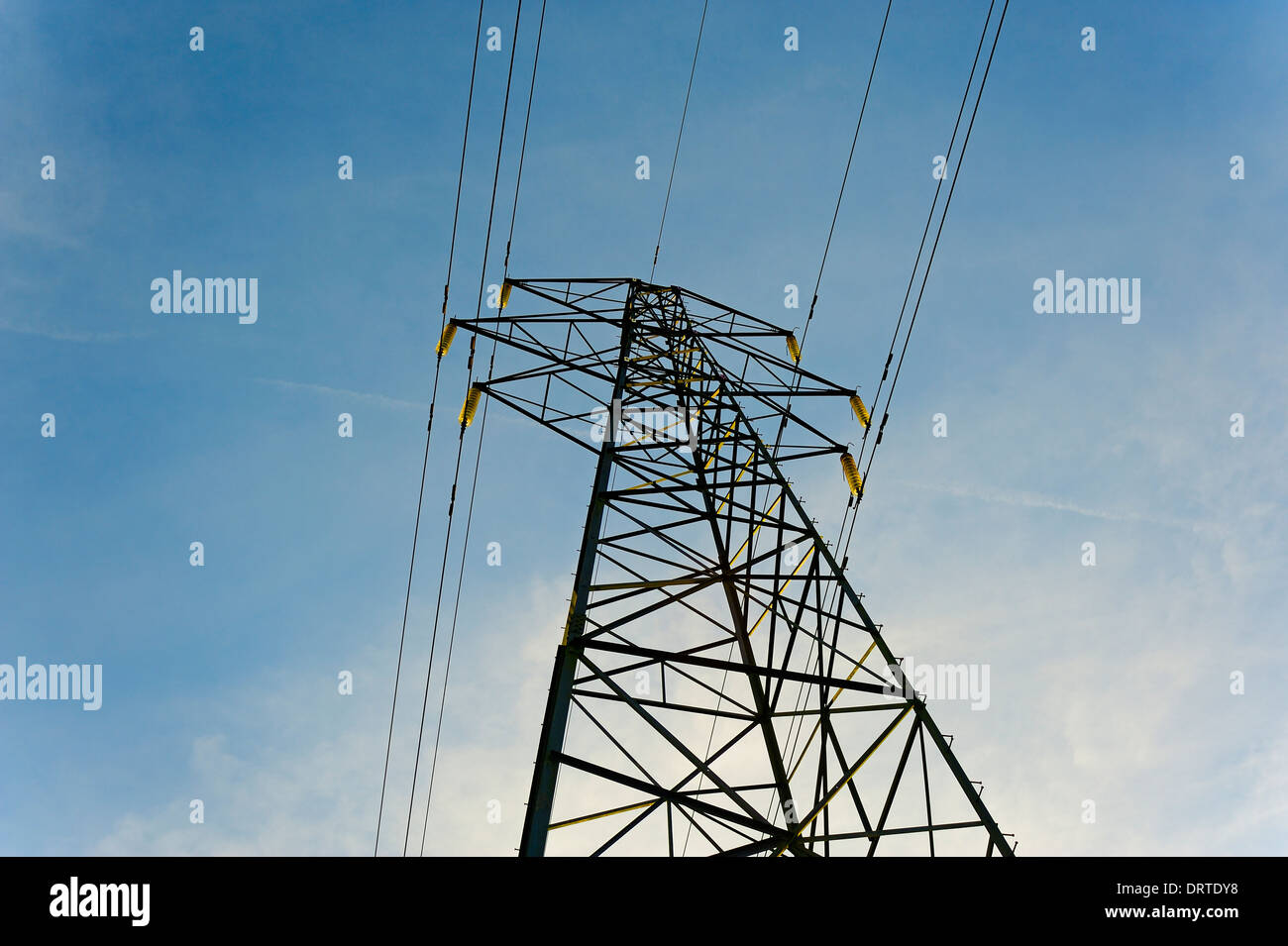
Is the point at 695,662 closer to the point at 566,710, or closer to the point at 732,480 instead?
the point at 566,710
